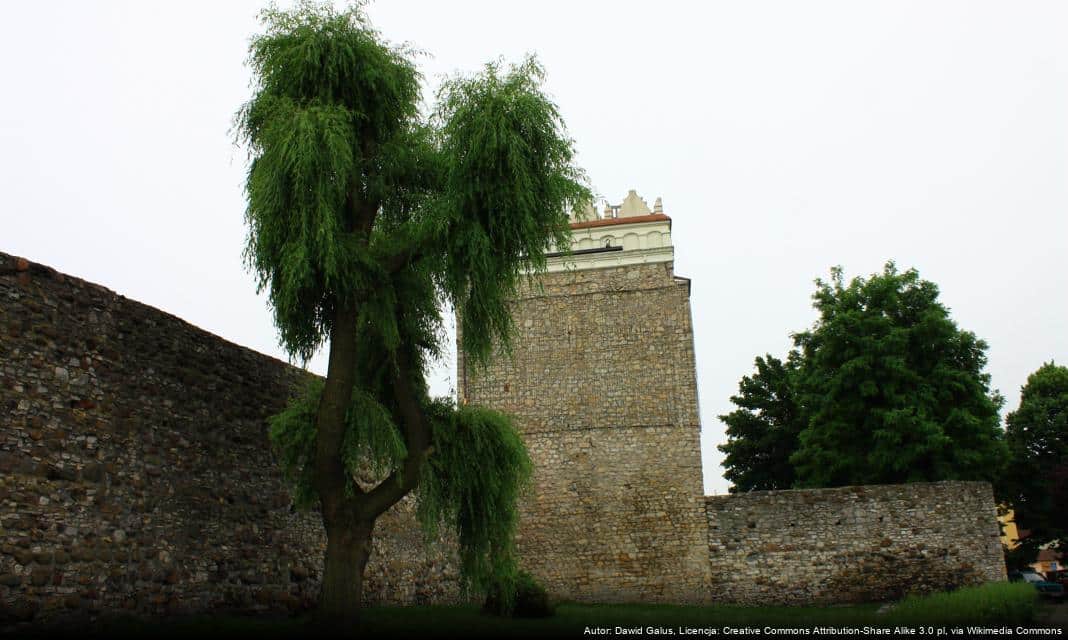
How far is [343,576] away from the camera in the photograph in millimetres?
8758

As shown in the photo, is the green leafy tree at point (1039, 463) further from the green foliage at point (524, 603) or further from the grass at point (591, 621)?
the green foliage at point (524, 603)

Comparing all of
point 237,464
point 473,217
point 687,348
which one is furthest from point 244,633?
point 687,348

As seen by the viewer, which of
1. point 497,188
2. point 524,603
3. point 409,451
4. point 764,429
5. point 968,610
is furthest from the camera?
point 764,429

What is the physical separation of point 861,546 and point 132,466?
45.4 feet

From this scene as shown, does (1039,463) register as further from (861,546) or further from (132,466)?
(132,466)

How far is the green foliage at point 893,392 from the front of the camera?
66.7ft

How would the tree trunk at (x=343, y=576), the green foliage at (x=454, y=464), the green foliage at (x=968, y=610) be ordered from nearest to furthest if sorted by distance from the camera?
1. the tree trunk at (x=343, y=576)
2. the green foliage at (x=454, y=464)
3. the green foliage at (x=968, y=610)

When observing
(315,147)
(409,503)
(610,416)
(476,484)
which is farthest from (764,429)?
(315,147)

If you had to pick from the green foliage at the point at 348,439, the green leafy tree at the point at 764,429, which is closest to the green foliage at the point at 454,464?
the green foliage at the point at 348,439

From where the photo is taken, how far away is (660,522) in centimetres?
1816

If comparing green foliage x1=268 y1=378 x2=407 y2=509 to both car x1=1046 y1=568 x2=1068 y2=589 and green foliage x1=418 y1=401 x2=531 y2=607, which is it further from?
car x1=1046 y1=568 x2=1068 y2=589

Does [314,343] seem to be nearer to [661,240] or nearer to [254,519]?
[254,519]

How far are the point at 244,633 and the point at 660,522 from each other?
11238 millimetres

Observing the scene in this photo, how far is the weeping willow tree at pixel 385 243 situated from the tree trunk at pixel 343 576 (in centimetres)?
2
